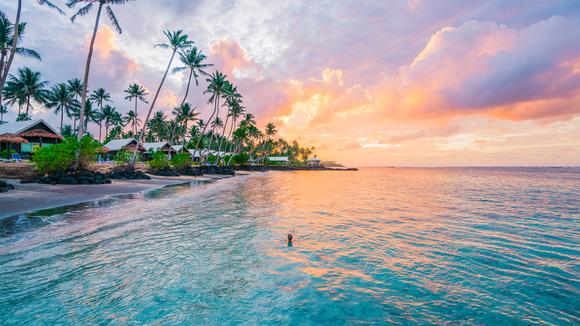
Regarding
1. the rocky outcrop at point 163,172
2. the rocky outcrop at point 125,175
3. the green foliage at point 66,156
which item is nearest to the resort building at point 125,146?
the rocky outcrop at point 163,172

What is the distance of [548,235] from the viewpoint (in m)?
9.92

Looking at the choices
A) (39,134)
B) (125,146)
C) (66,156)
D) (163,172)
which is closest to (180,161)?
(163,172)

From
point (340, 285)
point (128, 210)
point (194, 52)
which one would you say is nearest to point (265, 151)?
point (194, 52)

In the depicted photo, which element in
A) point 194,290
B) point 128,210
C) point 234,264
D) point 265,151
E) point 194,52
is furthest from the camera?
point 265,151

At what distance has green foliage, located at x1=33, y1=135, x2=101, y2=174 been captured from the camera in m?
21.4

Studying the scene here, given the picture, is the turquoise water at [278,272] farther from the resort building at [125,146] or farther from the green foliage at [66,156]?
the resort building at [125,146]

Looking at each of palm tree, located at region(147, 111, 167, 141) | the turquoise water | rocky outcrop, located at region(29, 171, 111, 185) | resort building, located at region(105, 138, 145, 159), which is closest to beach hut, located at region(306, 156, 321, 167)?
palm tree, located at region(147, 111, 167, 141)

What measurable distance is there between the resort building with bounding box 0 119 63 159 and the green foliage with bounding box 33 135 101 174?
1126 centimetres

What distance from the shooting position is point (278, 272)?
6.05 m

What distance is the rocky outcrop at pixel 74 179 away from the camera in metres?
21.0

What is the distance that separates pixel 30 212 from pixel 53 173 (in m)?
13.5

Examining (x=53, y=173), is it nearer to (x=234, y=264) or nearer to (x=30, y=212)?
(x=30, y=212)

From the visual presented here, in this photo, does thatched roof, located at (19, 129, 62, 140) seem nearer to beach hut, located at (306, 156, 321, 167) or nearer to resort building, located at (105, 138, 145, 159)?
resort building, located at (105, 138, 145, 159)

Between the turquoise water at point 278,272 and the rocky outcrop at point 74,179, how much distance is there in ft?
41.1
